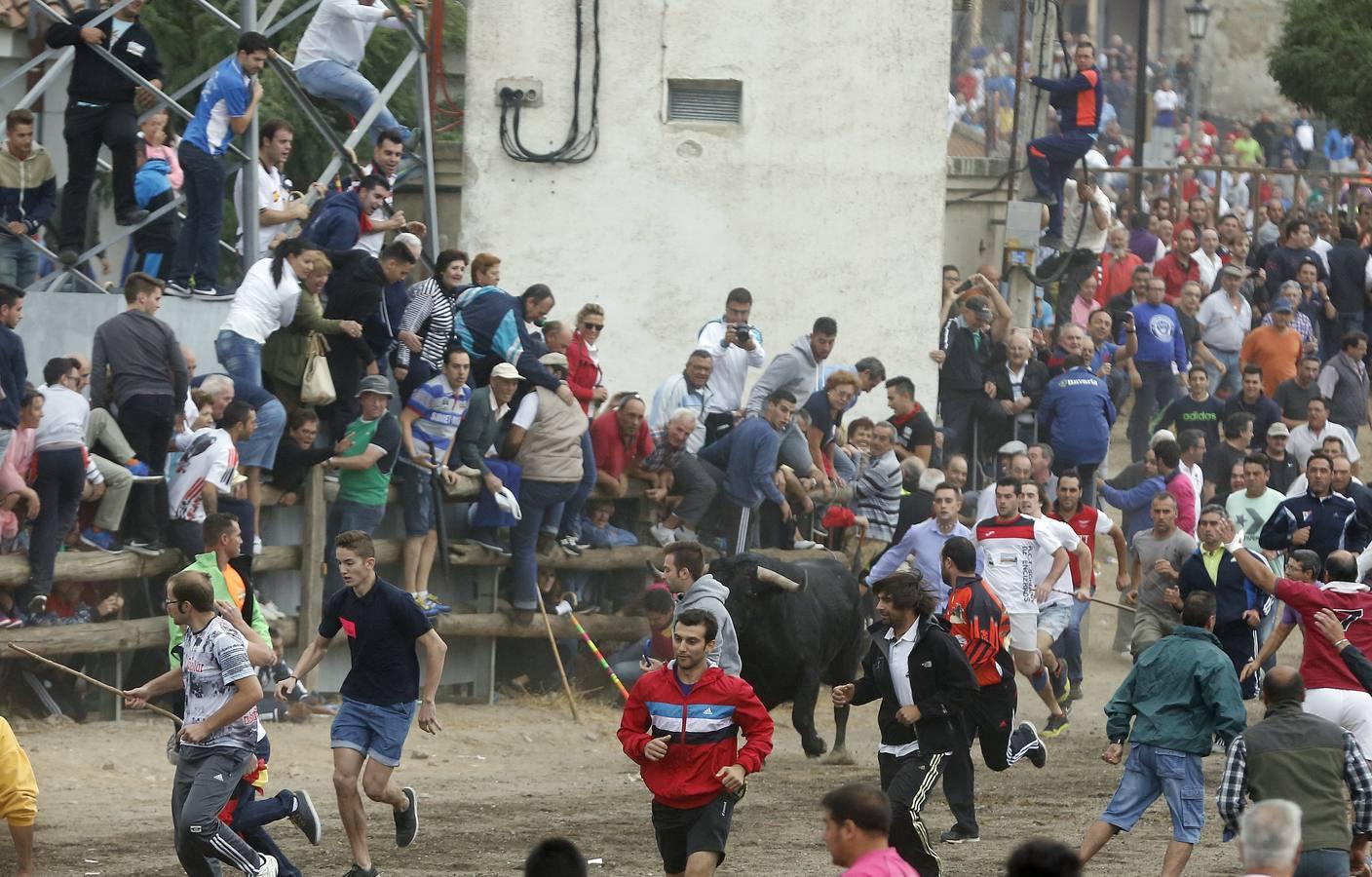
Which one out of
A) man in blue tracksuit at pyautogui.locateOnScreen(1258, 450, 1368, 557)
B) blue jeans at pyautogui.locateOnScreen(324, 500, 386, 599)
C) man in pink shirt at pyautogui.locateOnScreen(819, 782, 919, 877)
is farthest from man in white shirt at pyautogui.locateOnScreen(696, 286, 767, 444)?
man in pink shirt at pyautogui.locateOnScreen(819, 782, 919, 877)

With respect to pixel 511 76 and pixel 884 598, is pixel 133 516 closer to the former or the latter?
pixel 884 598

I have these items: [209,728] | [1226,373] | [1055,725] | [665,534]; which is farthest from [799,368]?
[209,728]

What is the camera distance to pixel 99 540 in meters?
14.2

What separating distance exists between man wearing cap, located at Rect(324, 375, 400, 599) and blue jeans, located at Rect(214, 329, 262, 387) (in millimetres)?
812

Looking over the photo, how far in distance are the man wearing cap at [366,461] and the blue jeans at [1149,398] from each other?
9041 millimetres

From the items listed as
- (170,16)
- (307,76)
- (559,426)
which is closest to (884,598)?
(559,426)

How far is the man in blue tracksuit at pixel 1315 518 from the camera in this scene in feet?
51.4

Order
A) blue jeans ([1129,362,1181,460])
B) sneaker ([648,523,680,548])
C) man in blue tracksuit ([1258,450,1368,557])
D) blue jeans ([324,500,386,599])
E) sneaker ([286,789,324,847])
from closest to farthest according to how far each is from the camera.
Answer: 1. sneaker ([286,789,324,847])
2. blue jeans ([324,500,386,599])
3. man in blue tracksuit ([1258,450,1368,557])
4. sneaker ([648,523,680,548])
5. blue jeans ([1129,362,1181,460])

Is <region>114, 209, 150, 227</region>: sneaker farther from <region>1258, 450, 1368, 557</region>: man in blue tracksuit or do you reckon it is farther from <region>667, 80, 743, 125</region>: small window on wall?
<region>1258, 450, 1368, 557</region>: man in blue tracksuit

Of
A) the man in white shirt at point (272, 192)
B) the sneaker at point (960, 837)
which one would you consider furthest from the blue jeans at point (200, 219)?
the sneaker at point (960, 837)

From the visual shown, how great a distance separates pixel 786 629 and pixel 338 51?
5.69 m

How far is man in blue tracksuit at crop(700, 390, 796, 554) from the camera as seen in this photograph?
1717cm

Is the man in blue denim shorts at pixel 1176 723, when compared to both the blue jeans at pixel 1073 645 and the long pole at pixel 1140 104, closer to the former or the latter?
the blue jeans at pixel 1073 645

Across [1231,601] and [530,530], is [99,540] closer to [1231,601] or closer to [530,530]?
[530,530]
